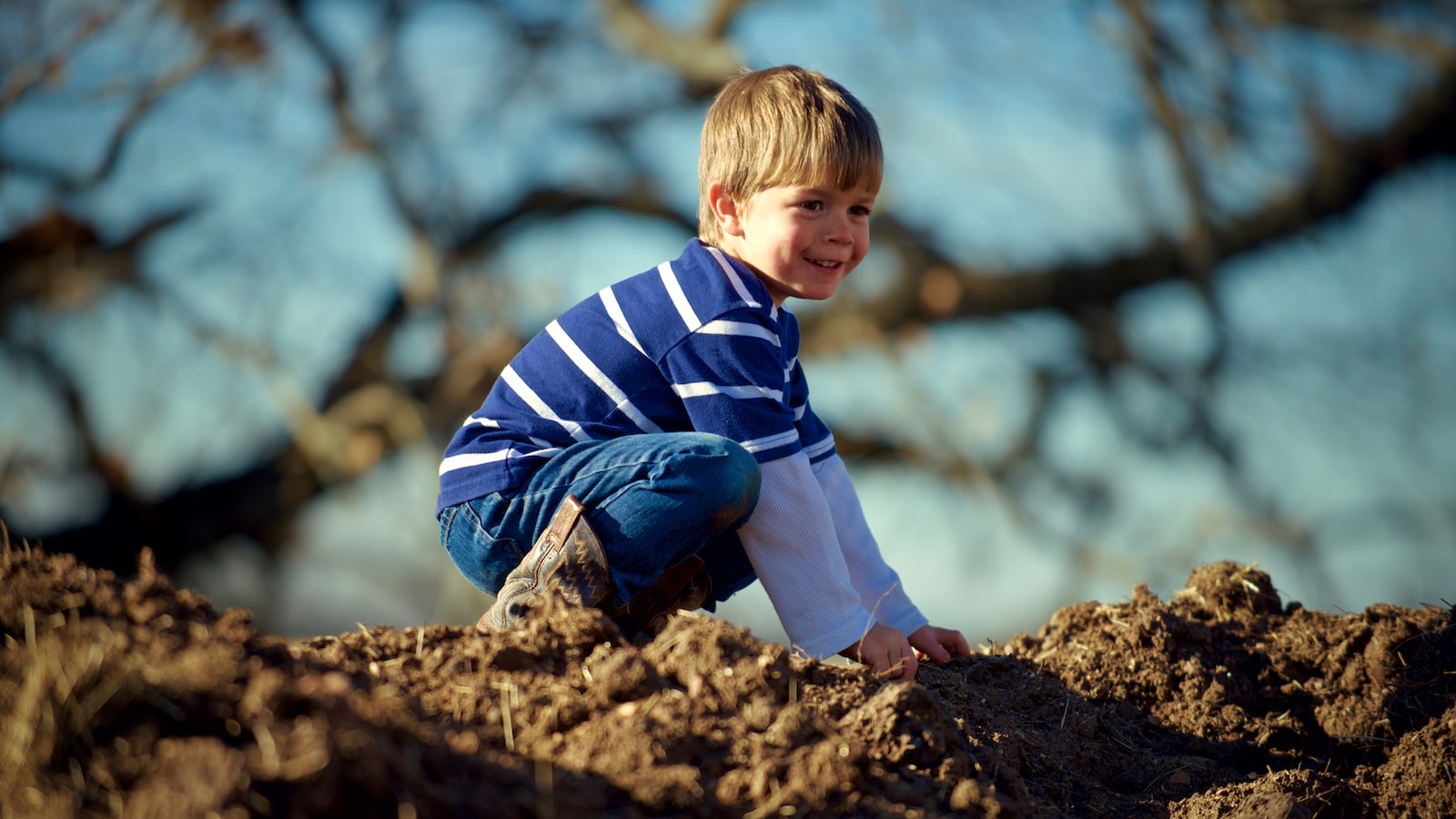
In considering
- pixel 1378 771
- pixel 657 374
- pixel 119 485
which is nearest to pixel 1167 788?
pixel 1378 771

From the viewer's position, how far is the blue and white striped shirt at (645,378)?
253 cm

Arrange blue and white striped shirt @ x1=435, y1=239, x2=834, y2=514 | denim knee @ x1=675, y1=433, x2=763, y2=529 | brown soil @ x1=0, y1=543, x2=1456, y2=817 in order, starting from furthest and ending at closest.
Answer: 1. blue and white striped shirt @ x1=435, y1=239, x2=834, y2=514
2. denim knee @ x1=675, y1=433, x2=763, y2=529
3. brown soil @ x1=0, y1=543, x2=1456, y2=817

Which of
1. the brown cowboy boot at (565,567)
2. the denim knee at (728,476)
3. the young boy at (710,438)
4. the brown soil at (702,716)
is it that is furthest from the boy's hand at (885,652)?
the brown cowboy boot at (565,567)

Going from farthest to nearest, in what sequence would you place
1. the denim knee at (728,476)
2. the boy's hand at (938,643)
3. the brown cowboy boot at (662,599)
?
the boy's hand at (938,643) → the brown cowboy boot at (662,599) → the denim knee at (728,476)

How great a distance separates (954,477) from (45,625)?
5.97m

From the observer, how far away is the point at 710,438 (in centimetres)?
245

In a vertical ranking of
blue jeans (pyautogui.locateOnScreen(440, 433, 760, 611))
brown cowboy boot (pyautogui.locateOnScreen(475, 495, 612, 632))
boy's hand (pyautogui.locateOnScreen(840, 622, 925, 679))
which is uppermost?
blue jeans (pyautogui.locateOnScreen(440, 433, 760, 611))

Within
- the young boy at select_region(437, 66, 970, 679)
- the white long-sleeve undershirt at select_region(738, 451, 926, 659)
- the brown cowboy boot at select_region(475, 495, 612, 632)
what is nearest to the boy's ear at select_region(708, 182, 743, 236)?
the young boy at select_region(437, 66, 970, 679)

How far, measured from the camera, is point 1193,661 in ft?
8.98

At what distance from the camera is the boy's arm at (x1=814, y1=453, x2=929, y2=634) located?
2916 mm

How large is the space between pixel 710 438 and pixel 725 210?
75 centimetres

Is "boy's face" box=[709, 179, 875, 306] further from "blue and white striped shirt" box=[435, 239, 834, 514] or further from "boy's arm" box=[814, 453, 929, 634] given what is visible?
"boy's arm" box=[814, 453, 929, 634]

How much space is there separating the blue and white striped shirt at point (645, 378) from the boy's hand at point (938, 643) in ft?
2.22

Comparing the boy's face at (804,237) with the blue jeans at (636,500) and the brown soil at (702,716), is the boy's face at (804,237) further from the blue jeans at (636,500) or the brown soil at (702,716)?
the brown soil at (702,716)
